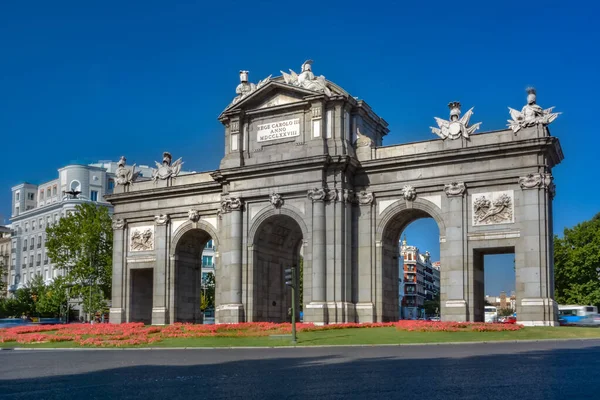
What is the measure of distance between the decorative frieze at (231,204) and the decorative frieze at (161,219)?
7.70 meters

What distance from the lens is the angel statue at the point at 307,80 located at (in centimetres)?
5041

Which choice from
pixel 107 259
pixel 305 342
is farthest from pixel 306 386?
pixel 107 259

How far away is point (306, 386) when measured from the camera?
16312 mm

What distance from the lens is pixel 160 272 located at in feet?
192

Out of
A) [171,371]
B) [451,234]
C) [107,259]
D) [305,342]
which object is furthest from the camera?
[107,259]

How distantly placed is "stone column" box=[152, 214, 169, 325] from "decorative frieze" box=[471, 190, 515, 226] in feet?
82.2

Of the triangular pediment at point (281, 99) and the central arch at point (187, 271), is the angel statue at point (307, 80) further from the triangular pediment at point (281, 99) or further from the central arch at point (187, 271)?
Result: the central arch at point (187, 271)

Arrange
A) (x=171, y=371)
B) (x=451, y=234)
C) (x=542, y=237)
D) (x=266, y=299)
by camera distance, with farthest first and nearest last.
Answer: (x=266, y=299), (x=451, y=234), (x=542, y=237), (x=171, y=371)

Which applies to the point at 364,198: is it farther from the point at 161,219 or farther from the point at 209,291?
the point at 209,291

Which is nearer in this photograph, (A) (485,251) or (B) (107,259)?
(A) (485,251)

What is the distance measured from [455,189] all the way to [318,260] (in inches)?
391

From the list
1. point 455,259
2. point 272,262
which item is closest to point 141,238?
point 272,262

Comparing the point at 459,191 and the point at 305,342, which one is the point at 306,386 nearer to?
the point at 305,342

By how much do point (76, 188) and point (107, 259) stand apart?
41728 mm
